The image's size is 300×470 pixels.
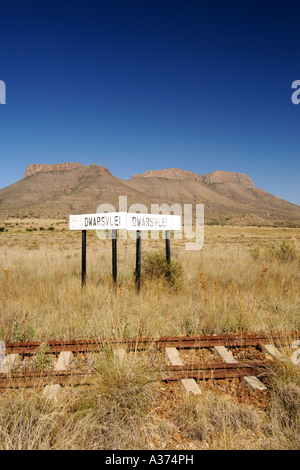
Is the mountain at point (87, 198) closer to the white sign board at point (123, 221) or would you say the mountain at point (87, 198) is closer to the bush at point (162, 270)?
the bush at point (162, 270)

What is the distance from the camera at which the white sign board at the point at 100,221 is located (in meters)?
6.11

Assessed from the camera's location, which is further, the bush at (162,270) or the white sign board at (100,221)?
the bush at (162,270)

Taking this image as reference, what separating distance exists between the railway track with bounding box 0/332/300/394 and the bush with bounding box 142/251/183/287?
2943mm

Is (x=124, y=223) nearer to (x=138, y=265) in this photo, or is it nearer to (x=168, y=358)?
(x=138, y=265)

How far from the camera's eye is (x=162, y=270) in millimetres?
7820

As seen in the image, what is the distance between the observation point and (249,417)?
261 centimetres

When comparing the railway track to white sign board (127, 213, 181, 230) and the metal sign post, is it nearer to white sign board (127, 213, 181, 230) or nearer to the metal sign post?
the metal sign post

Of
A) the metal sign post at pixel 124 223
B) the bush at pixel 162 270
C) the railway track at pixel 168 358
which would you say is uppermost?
the metal sign post at pixel 124 223

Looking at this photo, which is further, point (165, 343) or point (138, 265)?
point (138, 265)

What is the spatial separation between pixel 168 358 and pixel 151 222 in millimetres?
3559

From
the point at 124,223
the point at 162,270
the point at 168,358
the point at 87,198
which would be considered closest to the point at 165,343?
the point at 168,358

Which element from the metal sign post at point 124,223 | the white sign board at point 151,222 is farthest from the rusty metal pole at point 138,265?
the white sign board at point 151,222
